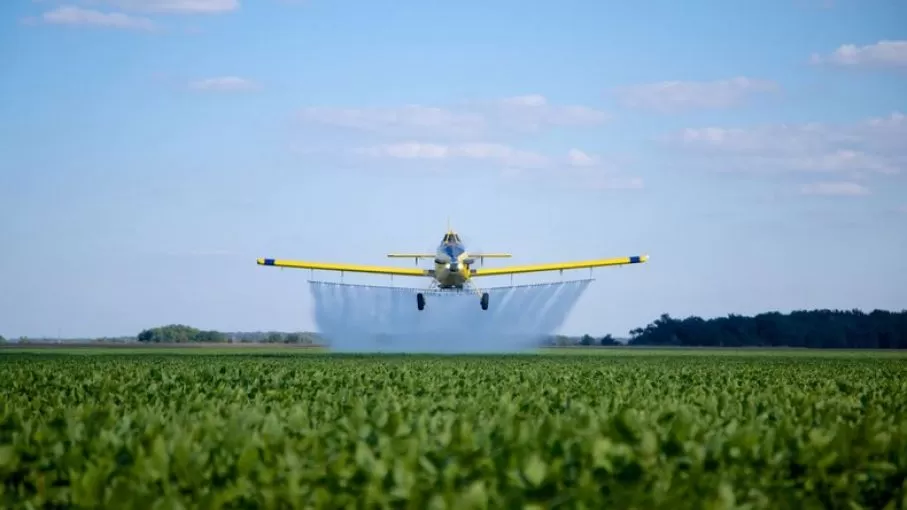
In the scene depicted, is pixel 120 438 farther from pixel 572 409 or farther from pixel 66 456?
pixel 572 409

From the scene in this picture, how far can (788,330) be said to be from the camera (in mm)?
172875

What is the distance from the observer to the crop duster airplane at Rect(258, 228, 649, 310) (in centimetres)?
7338

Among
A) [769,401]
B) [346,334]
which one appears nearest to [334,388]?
[769,401]

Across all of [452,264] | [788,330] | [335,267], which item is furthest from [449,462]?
[788,330]

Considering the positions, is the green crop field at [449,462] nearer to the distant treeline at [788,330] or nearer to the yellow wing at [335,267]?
the yellow wing at [335,267]

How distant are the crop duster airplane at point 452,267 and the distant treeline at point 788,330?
85.5 metres

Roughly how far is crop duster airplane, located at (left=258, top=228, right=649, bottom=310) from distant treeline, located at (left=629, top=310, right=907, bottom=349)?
85.5 m

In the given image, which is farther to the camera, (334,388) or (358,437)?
(334,388)

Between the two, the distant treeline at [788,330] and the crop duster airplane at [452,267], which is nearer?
the crop duster airplane at [452,267]

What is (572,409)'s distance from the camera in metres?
20.5

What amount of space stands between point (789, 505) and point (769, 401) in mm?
11706

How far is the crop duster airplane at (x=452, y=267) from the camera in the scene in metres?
73.4

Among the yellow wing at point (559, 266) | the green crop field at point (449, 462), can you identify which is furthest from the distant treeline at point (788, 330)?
the green crop field at point (449, 462)

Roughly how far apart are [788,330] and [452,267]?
112m
